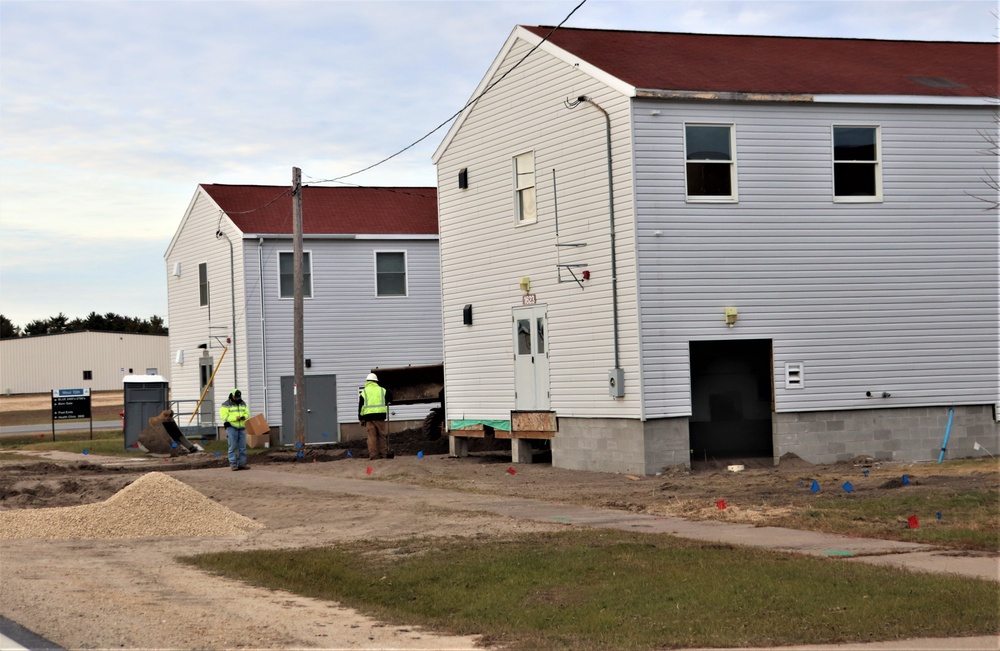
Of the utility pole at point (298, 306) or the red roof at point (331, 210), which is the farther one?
the red roof at point (331, 210)

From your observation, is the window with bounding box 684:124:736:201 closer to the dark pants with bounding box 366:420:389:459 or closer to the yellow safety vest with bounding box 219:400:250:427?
the dark pants with bounding box 366:420:389:459

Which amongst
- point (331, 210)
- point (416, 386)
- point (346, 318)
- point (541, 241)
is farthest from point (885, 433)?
point (331, 210)

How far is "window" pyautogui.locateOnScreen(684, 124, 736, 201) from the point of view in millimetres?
20953

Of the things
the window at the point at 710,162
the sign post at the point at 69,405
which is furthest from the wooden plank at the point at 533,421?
A: the sign post at the point at 69,405

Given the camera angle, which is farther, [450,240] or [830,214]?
[450,240]

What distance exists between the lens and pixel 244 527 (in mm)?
15688

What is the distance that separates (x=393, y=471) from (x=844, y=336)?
28.4ft

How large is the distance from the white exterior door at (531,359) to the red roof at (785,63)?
195 inches

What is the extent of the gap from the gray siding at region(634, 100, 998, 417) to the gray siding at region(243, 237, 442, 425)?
17.6 m

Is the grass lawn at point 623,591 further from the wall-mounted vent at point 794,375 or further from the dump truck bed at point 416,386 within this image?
the dump truck bed at point 416,386

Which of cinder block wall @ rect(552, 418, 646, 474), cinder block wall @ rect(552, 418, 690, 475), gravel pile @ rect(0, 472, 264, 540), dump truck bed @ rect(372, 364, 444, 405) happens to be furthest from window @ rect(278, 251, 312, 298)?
gravel pile @ rect(0, 472, 264, 540)

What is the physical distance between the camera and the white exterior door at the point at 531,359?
23203 mm

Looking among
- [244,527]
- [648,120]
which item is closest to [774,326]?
[648,120]

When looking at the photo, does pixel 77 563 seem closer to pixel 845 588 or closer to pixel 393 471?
pixel 845 588
